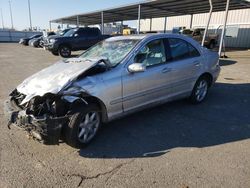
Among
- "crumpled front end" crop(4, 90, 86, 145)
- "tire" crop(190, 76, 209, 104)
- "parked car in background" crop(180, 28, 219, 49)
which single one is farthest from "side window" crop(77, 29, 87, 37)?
"crumpled front end" crop(4, 90, 86, 145)

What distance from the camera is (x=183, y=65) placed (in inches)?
209

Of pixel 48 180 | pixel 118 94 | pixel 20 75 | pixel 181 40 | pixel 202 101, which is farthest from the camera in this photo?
pixel 20 75

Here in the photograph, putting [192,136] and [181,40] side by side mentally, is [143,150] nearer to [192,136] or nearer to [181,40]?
[192,136]

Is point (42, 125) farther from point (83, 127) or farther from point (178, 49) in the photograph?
point (178, 49)

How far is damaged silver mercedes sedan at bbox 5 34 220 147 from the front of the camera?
348 cm

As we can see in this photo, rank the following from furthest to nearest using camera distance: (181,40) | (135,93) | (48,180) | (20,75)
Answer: (20,75), (181,40), (135,93), (48,180)

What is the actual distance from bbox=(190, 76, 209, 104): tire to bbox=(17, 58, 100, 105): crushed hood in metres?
2.70

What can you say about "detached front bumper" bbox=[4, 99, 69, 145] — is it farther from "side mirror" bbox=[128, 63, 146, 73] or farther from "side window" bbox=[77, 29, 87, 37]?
"side window" bbox=[77, 29, 87, 37]

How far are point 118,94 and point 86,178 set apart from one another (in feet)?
4.76

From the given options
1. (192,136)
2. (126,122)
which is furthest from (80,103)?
(192,136)

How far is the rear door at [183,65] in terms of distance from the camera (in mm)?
5148

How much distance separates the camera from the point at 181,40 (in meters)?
5.46

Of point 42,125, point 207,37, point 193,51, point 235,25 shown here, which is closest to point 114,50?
point 193,51

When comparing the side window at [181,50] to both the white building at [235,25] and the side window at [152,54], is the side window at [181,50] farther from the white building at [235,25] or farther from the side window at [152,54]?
the white building at [235,25]
